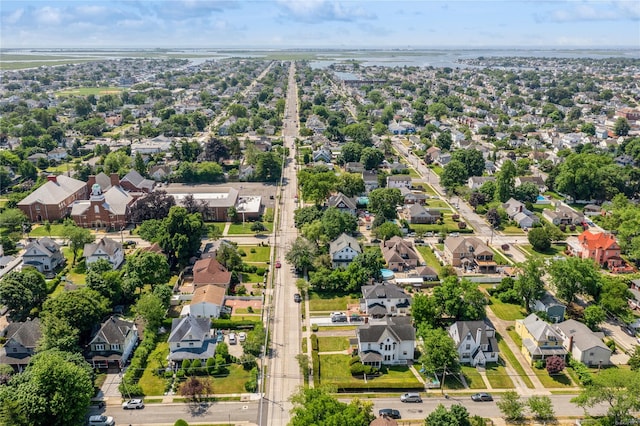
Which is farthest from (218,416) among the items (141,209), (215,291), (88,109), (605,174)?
(88,109)

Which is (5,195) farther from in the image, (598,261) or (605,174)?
(605,174)

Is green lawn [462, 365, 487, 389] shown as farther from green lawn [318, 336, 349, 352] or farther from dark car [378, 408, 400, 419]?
green lawn [318, 336, 349, 352]

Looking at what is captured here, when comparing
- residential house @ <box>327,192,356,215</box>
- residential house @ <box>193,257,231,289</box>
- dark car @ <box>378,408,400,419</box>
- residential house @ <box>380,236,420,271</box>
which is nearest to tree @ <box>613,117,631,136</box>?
residential house @ <box>327,192,356,215</box>

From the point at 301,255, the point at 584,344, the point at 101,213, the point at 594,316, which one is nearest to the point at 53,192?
the point at 101,213

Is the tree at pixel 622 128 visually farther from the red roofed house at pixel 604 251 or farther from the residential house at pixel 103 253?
the residential house at pixel 103 253

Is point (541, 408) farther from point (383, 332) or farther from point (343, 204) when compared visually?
point (343, 204)

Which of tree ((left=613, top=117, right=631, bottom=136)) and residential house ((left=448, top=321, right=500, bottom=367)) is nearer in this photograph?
residential house ((left=448, top=321, right=500, bottom=367))

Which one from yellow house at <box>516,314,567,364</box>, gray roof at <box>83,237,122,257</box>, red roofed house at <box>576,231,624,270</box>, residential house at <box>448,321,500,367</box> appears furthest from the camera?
red roofed house at <box>576,231,624,270</box>
